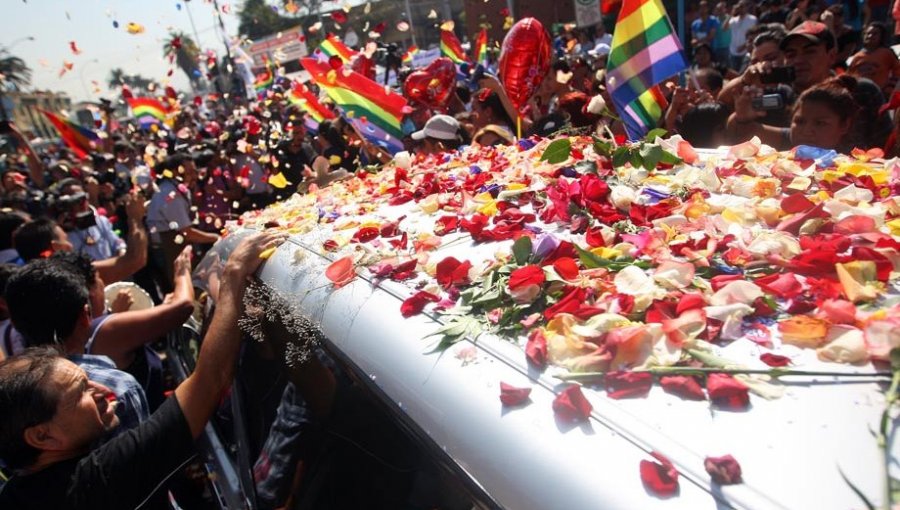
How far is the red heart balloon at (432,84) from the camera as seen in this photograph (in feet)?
19.4

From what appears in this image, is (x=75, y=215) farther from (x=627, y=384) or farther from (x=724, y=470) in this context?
(x=724, y=470)

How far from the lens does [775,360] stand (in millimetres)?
991

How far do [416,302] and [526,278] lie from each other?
0.31 m

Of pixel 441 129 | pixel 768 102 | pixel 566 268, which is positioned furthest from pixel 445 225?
pixel 441 129

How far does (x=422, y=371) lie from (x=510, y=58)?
13.1ft

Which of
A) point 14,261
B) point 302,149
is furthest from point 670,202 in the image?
point 302,149

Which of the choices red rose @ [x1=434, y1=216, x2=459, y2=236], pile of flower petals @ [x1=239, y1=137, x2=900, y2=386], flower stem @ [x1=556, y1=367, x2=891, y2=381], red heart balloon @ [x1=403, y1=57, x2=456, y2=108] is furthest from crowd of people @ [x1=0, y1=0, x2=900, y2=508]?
flower stem @ [x1=556, y1=367, x2=891, y2=381]

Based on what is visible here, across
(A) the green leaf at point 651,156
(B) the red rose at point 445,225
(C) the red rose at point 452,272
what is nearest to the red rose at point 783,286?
(C) the red rose at point 452,272

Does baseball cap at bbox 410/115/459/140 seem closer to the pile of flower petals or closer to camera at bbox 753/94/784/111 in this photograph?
camera at bbox 753/94/784/111

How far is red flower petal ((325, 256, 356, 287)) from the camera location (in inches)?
69.4

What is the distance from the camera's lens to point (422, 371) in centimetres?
127

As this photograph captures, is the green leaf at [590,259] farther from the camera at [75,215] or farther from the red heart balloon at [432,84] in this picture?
the camera at [75,215]

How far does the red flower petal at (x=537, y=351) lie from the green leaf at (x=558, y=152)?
1103 millimetres

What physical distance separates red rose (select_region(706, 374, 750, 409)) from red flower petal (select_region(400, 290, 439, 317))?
0.73 meters
